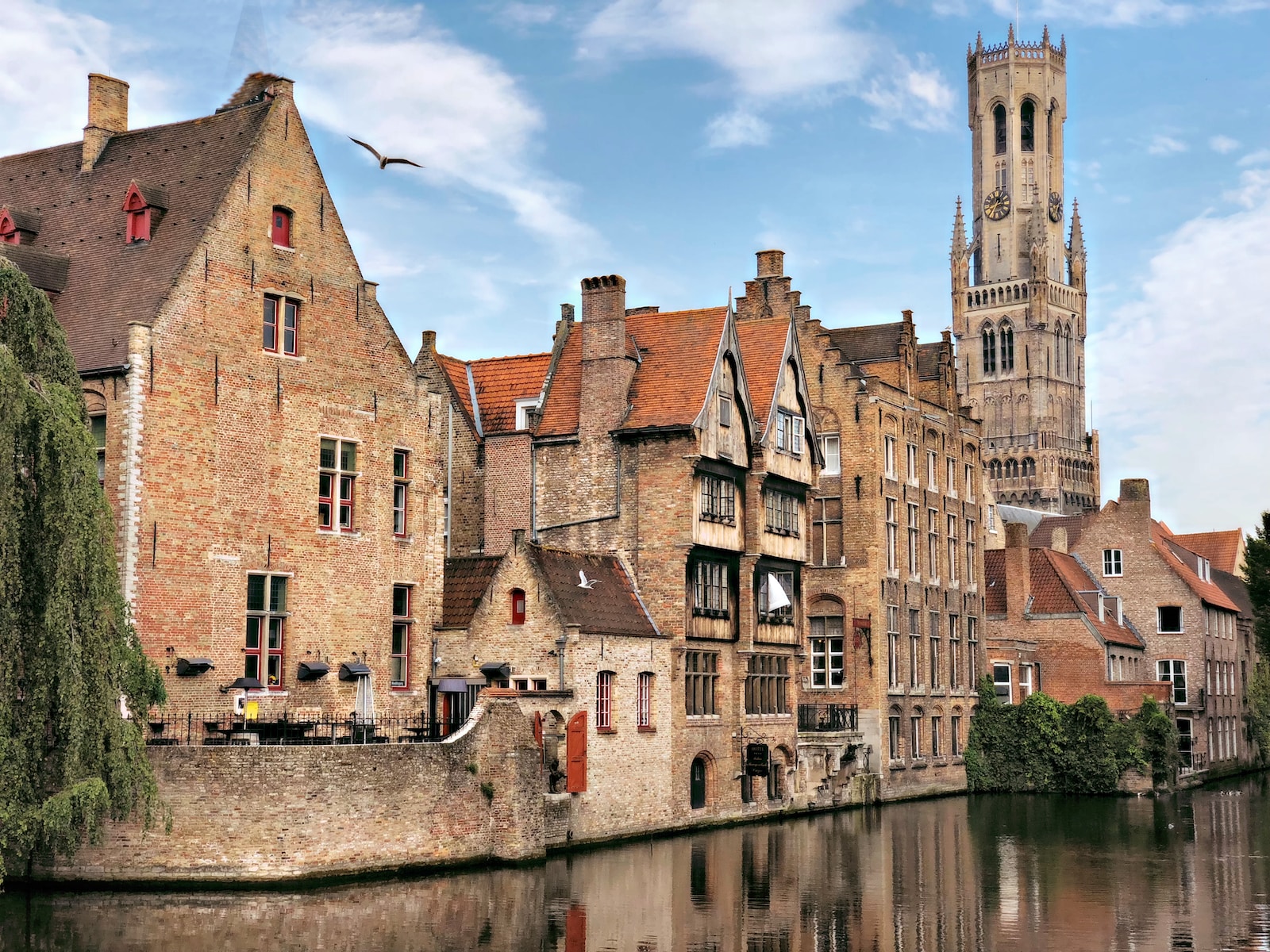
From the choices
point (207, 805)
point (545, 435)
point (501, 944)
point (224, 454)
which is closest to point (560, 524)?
point (545, 435)

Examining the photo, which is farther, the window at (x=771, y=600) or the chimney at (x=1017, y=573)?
the chimney at (x=1017, y=573)

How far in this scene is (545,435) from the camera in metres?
43.8

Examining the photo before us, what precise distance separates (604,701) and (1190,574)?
41127mm

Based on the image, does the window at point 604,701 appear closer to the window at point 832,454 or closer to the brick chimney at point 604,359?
the brick chimney at point 604,359

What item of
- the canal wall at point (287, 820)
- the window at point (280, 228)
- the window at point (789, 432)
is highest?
the window at point (280, 228)

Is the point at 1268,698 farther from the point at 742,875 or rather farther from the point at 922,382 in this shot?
the point at 742,875

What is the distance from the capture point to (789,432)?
155 feet

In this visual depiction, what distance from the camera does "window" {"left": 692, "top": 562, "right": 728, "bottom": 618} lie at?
4247cm

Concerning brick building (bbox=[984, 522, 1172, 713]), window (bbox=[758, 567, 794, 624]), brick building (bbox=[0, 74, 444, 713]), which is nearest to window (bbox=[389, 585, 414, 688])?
brick building (bbox=[0, 74, 444, 713])

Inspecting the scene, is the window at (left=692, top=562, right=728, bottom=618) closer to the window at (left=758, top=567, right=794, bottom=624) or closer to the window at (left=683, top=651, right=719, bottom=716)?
the window at (left=683, top=651, right=719, bottom=716)

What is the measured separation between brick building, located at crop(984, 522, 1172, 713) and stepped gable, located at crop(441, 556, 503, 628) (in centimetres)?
2753

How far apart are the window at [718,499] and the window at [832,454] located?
10.3m

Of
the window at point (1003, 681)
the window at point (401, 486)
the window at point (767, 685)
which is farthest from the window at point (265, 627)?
the window at point (1003, 681)

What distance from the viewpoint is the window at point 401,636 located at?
39531mm
